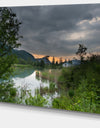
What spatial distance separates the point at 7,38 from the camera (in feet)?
14.4

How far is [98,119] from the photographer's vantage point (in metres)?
3.33

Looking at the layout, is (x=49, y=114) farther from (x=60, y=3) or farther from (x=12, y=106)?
(x=60, y=3)

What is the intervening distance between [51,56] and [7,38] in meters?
1.49

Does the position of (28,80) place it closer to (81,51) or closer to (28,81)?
(28,81)

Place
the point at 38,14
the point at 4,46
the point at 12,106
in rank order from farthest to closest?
1. the point at 4,46
2. the point at 12,106
3. the point at 38,14

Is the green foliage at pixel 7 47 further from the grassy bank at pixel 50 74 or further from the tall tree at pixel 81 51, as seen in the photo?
the tall tree at pixel 81 51

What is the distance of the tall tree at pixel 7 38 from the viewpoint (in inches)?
168

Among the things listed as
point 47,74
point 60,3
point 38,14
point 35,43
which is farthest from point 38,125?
point 60,3

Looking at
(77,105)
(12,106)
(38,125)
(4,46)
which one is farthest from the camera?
(4,46)

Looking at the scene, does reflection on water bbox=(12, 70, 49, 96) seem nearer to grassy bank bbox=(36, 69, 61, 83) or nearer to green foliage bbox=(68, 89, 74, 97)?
grassy bank bbox=(36, 69, 61, 83)

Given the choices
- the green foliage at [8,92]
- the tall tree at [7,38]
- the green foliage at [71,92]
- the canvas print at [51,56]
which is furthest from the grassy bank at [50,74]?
the tall tree at [7,38]

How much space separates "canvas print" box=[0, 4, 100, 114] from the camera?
3.52 m

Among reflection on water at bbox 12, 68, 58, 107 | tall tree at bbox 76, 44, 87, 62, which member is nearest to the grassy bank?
reflection on water at bbox 12, 68, 58, 107

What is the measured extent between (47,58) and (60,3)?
1.46m
